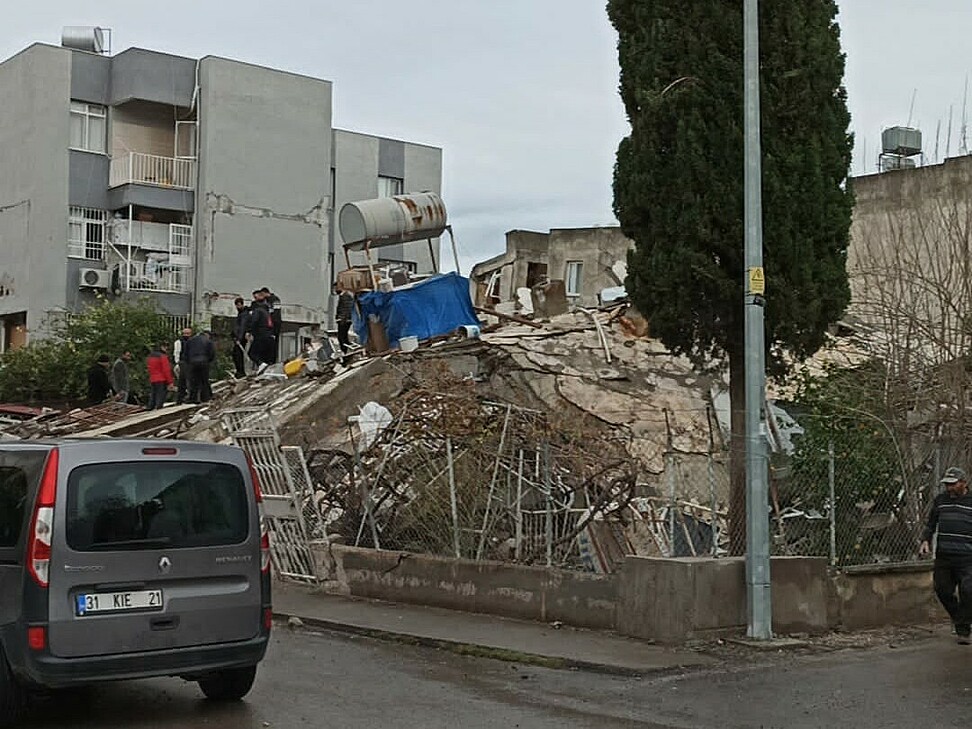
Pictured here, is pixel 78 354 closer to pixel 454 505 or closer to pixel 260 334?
pixel 260 334

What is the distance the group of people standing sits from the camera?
25.2 meters

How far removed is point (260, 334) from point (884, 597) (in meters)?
15.5

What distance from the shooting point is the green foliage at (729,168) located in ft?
40.9

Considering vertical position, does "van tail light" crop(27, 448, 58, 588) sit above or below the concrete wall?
below

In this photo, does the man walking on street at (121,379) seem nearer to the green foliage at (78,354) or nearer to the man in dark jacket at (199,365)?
the green foliage at (78,354)

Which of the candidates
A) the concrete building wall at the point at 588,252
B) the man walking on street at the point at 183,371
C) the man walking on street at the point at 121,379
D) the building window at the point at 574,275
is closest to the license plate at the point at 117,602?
the man walking on street at the point at 183,371

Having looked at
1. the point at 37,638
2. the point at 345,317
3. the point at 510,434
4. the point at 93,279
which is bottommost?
the point at 37,638

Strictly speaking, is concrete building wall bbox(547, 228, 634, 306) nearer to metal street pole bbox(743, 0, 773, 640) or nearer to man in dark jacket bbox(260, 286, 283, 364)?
man in dark jacket bbox(260, 286, 283, 364)

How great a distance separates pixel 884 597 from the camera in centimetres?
1263

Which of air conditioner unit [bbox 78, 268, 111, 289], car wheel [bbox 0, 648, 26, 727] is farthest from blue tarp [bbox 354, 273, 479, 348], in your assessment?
car wheel [bbox 0, 648, 26, 727]

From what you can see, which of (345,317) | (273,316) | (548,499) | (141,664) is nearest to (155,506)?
(141,664)

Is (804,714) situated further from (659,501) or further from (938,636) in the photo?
(659,501)

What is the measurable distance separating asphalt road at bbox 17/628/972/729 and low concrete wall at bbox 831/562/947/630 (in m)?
0.97

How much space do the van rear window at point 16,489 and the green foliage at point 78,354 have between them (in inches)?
874
